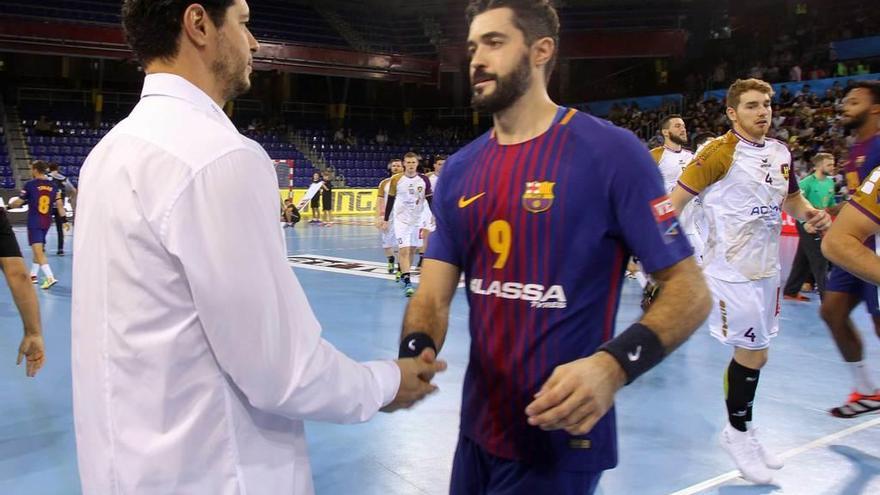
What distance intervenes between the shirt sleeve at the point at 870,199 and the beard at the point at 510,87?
1912 millimetres

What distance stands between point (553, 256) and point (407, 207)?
398 inches

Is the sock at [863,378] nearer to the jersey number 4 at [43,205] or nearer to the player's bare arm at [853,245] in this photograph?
the player's bare arm at [853,245]

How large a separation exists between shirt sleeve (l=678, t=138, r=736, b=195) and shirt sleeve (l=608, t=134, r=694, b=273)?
310 cm

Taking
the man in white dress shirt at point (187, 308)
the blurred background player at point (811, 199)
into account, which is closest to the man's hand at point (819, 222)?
the man in white dress shirt at point (187, 308)

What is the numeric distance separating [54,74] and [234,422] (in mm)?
33668

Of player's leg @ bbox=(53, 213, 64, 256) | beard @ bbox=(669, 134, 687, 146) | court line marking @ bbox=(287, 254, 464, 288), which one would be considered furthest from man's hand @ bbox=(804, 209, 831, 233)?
player's leg @ bbox=(53, 213, 64, 256)

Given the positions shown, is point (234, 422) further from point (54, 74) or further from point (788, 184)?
point (54, 74)

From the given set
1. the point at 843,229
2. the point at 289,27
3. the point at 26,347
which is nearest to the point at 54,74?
the point at 289,27

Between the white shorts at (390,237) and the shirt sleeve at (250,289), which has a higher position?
the shirt sleeve at (250,289)

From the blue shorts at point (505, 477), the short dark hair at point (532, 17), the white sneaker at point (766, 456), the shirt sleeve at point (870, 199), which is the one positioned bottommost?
the white sneaker at point (766, 456)

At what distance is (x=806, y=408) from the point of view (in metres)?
5.61

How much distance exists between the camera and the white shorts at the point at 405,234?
38.4 ft

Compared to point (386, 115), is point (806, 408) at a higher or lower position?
lower

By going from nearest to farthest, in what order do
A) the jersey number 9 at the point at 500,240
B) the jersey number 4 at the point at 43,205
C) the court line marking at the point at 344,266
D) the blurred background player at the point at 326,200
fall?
the jersey number 9 at the point at 500,240, the jersey number 4 at the point at 43,205, the court line marking at the point at 344,266, the blurred background player at the point at 326,200
